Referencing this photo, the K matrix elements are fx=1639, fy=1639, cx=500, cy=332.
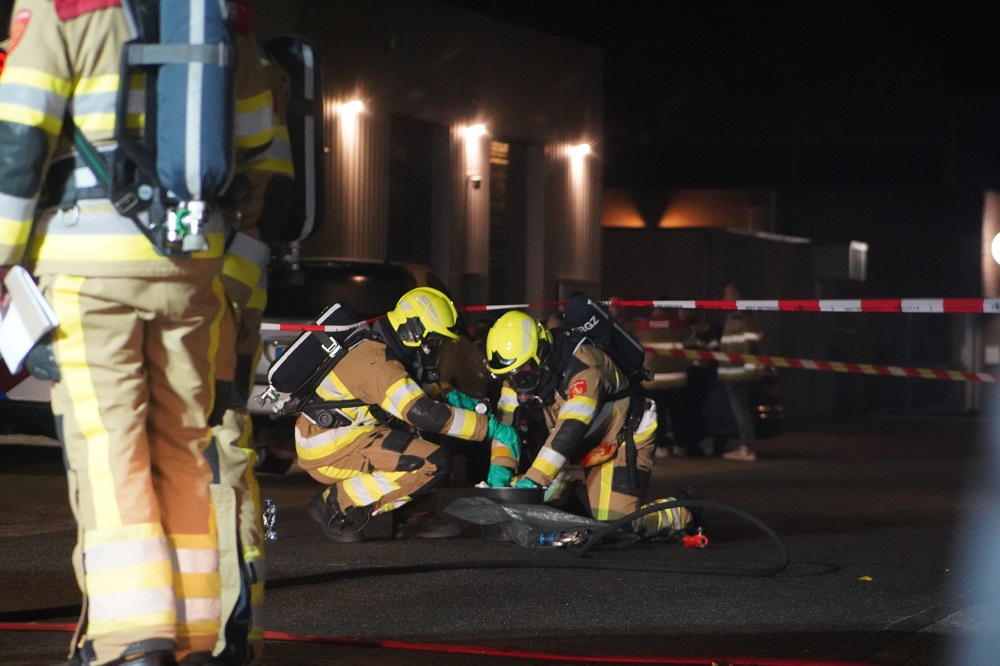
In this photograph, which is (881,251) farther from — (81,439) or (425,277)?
(81,439)

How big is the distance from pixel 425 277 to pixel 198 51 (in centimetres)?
825

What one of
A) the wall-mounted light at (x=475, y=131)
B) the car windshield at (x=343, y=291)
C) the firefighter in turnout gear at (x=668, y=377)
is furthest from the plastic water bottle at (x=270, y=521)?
the wall-mounted light at (x=475, y=131)

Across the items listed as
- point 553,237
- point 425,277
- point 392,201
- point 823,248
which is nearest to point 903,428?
point 823,248

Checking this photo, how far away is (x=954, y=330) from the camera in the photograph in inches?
1031

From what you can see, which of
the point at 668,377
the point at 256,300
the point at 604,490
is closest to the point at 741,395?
the point at 668,377

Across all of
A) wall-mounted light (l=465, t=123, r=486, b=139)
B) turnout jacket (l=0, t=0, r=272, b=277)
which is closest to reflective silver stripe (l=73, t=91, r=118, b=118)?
turnout jacket (l=0, t=0, r=272, b=277)

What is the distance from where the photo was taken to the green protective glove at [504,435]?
25.8ft

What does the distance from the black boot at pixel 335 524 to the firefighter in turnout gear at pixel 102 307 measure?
12.9ft

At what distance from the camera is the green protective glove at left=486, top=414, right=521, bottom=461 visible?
7852mm

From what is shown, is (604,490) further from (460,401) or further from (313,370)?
(313,370)

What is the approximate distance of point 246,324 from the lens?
166 inches

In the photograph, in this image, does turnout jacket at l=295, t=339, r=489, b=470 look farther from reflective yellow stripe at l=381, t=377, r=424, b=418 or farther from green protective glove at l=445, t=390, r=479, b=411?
green protective glove at l=445, t=390, r=479, b=411

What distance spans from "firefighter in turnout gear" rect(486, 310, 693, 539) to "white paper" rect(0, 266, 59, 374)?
4167 mm

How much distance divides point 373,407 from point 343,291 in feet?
11.9
